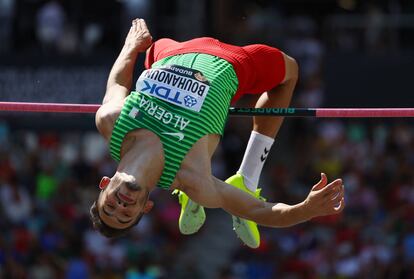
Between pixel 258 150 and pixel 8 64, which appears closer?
pixel 258 150

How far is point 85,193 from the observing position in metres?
17.3

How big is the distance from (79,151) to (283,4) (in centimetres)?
403

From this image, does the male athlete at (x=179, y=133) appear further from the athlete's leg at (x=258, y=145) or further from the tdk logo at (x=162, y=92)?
the athlete's leg at (x=258, y=145)

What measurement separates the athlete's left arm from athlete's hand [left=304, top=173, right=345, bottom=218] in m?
1.62

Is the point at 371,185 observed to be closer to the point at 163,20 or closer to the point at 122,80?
the point at 163,20

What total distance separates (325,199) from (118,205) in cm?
136

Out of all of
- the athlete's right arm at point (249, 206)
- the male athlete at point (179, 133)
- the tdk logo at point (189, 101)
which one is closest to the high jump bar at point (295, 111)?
the male athlete at point (179, 133)

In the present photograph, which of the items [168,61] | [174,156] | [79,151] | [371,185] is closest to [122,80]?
[168,61]

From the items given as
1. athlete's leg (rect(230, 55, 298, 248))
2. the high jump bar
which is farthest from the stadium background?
the high jump bar

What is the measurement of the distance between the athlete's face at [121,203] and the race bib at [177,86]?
2.37ft

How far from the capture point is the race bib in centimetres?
827

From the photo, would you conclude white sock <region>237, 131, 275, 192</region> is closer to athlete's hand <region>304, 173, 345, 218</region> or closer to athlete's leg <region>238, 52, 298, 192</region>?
athlete's leg <region>238, 52, 298, 192</region>

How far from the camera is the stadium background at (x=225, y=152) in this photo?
16219 mm

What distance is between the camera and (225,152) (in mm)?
18094
